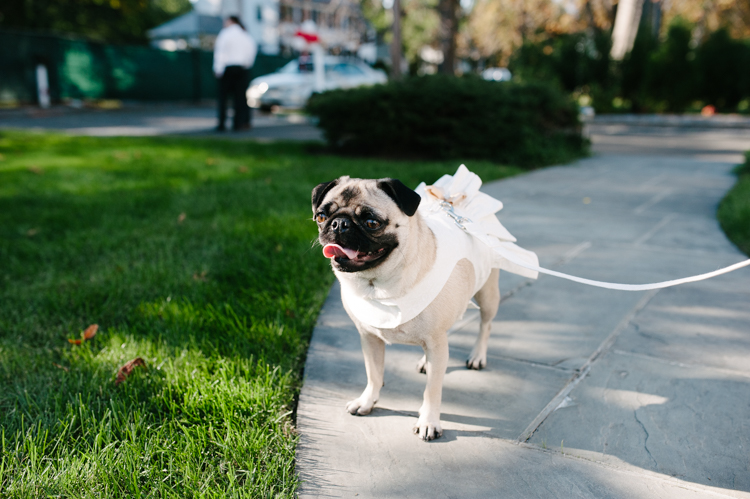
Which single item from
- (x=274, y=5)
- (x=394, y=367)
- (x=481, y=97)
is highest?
(x=274, y=5)

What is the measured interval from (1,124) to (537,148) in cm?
1357

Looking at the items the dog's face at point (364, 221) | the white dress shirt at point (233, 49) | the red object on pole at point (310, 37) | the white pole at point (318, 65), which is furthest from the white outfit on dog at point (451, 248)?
the red object on pole at point (310, 37)

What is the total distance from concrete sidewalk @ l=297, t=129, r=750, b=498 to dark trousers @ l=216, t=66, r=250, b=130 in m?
10.0

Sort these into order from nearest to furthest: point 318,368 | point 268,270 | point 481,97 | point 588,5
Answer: point 318,368 → point 268,270 → point 481,97 → point 588,5

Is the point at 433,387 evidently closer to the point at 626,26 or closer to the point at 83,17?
the point at 626,26

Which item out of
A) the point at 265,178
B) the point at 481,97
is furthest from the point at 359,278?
the point at 481,97

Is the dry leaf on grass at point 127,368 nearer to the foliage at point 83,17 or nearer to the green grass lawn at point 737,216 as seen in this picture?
the green grass lawn at point 737,216

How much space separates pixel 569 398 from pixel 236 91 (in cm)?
1210

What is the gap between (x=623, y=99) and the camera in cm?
2008

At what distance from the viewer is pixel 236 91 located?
43.1 feet

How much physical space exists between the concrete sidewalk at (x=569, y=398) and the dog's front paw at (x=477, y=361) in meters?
0.05

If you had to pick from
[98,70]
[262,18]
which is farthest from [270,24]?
[98,70]

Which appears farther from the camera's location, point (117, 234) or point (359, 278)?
point (117, 234)

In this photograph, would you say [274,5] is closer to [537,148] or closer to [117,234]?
[537,148]
